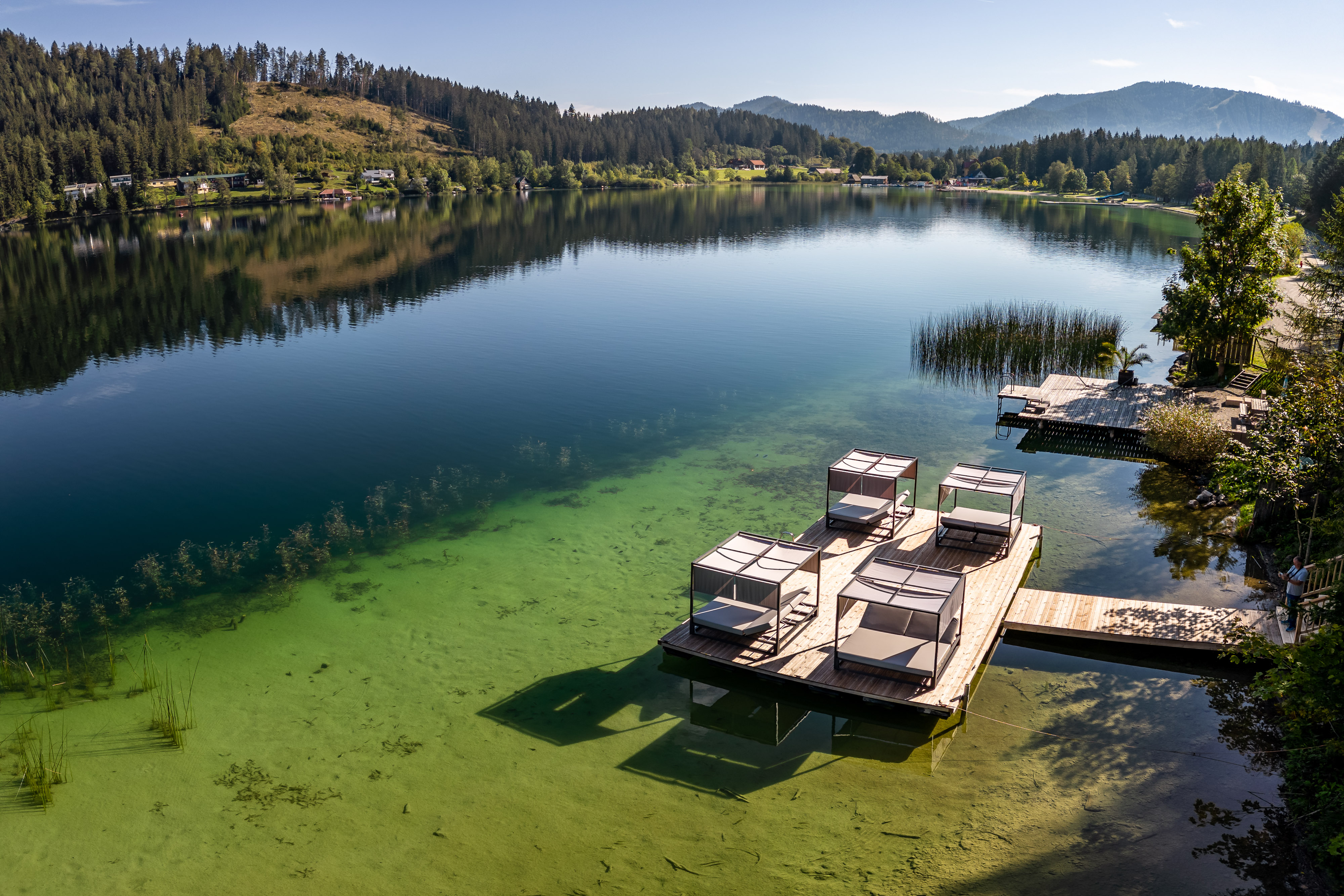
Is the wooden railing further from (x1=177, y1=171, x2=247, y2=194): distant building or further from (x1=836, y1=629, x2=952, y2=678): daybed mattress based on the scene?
(x1=177, y1=171, x2=247, y2=194): distant building

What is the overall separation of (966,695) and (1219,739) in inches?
167

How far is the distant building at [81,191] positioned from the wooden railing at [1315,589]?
156 metres

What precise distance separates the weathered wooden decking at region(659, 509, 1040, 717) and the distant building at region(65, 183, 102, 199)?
487 feet

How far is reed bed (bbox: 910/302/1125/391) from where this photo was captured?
1607 inches

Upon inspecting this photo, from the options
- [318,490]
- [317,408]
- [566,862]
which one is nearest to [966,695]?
[566,862]

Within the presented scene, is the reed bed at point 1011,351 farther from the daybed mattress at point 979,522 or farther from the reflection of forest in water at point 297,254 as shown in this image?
the reflection of forest in water at point 297,254

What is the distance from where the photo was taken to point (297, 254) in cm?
8112

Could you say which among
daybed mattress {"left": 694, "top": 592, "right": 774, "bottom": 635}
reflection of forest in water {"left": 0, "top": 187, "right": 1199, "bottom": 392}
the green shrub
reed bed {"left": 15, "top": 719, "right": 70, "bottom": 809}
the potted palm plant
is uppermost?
reflection of forest in water {"left": 0, "top": 187, "right": 1199, "bottom": 392}

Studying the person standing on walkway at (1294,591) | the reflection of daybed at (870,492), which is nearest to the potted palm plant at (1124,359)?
the reflection of daybed at (870,492)

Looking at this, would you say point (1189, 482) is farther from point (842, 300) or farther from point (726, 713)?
point (842, 300)

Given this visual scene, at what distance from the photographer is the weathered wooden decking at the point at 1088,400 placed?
3183 centimetres

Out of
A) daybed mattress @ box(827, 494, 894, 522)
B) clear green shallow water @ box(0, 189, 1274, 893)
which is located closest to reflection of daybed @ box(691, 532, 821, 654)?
clear green shallow water @ box(0, 189, 1274, 893)

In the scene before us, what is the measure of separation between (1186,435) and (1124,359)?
1061 centimetres

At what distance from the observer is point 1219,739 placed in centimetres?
1496
